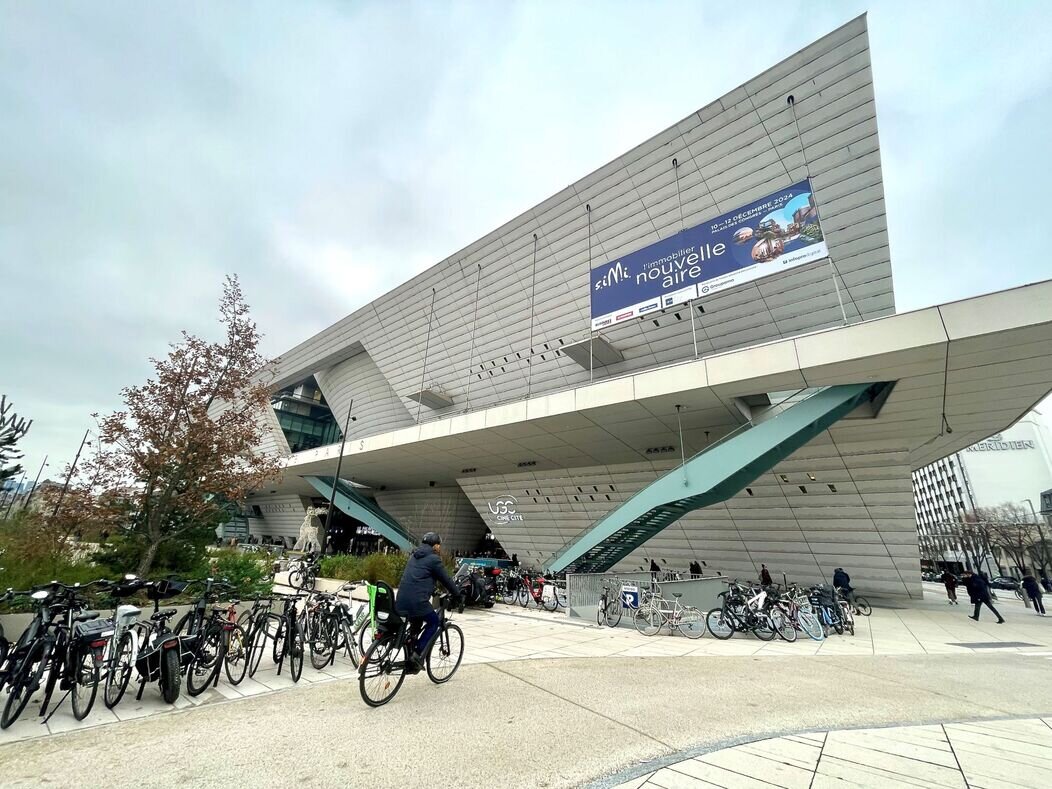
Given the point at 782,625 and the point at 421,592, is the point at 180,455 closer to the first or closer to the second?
the point at 421,592

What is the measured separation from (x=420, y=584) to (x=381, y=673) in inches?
35.5

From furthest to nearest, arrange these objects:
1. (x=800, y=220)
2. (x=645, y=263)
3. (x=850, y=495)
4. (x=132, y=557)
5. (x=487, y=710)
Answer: (x=645, y=263), (x=850, y=495), (x=800, y=220), (x=132, y=557), (x=487, y=710)

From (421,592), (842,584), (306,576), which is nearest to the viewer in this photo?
(421,592)

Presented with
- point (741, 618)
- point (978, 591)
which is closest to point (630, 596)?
point (741, 618)

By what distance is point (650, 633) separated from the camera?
984 centimetres

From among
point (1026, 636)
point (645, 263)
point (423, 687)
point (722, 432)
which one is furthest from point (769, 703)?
point (645, 263)

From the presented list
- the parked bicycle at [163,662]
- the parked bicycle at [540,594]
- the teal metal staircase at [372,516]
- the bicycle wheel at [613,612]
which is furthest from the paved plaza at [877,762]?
the teal metal staircase at [372,516]

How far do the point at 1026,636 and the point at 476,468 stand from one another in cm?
2174

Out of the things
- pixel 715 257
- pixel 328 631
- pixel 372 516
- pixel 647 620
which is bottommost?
pixel 647 620

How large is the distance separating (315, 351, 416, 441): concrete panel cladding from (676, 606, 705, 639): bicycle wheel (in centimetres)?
2700

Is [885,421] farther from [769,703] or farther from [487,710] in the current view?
[487,710]

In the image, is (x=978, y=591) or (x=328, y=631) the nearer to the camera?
(x=328, y=631)

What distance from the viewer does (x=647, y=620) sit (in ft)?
33.6

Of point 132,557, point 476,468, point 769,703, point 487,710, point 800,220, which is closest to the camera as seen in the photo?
point 487,710
